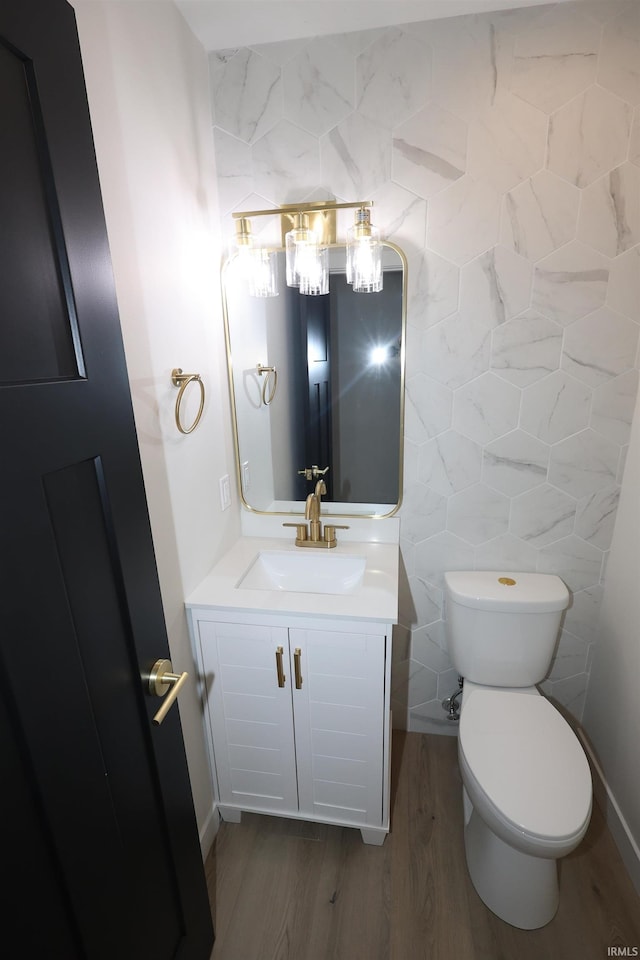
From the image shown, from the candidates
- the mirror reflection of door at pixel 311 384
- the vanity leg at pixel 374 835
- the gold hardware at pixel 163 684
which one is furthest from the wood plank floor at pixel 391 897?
the mirror reflection of door at pixel 311 384

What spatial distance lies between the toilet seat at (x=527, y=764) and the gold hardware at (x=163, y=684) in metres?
0.88

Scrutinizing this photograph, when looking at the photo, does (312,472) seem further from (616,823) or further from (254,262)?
(616,823)

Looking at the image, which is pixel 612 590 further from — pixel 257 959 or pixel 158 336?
pixel 158 336

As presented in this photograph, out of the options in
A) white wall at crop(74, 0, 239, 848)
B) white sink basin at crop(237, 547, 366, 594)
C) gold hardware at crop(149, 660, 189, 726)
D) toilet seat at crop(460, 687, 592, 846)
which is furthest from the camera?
white sink basin at crop(237, 547, 366, 594)

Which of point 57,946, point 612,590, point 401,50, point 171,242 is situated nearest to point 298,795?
point 57,946

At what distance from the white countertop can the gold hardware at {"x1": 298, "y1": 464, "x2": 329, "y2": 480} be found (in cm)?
28

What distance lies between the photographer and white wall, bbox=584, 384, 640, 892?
57.7 inches

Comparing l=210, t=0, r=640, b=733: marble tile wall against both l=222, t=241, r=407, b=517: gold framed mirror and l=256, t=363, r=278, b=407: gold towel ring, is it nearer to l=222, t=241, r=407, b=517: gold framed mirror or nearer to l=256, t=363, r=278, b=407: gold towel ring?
l=222, t=241, r=407, b=517: gold framed mirror

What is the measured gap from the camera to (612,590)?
5.31ft

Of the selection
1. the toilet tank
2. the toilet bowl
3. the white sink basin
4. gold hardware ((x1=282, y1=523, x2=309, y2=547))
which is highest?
gold hardware ((x1=282, y1=523, x2=309, y2=547))

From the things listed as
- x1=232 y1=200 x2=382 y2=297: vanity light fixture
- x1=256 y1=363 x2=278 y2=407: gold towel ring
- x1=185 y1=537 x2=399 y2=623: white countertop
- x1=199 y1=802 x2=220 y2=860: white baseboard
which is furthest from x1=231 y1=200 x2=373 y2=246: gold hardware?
x1=199 y1=802 x2=220 y2=860: white baseboard

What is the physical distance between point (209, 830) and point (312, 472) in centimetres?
126

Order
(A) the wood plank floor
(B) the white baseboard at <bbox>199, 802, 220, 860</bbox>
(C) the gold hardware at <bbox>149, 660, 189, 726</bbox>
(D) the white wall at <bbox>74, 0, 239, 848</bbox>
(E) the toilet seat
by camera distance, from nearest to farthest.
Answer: (C) the gold hardware at <bbox>149, 660, 189, 726</bbox>
(D) the white wall at <bbox>74, 0, 239, 848</bbox>
(E) the toilet seat
(A) the wood plank floor
(B) the white baseboard at <bbox>199, 802, 220, 860</bbox>

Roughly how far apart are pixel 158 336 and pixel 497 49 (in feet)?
4.11
